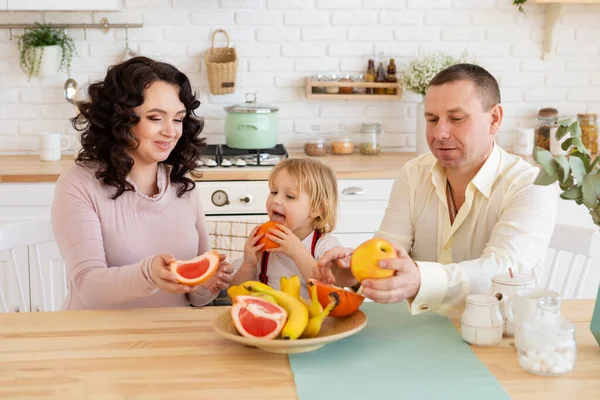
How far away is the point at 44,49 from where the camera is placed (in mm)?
4043

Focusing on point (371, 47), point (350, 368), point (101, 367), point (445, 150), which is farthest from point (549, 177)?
point (371, 47)

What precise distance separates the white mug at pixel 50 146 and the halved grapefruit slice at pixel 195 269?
2.32 m

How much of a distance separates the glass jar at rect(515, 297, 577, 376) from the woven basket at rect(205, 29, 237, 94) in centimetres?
278

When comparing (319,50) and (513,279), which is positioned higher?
(319,50)

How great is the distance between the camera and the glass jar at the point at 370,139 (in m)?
4.27

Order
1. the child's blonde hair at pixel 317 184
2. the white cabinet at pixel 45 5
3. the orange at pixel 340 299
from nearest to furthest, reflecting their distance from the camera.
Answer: the orange at pixel 340 299, the child's blonde hair at pixel 317 184, the white cabinet at pixel 45 5

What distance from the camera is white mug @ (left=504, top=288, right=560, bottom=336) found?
1716 millimetres

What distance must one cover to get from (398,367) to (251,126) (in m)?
2.46

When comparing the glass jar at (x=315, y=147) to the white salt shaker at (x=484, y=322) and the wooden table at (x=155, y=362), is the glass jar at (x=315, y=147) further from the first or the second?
the white salt shaker at (x=484, y=322)

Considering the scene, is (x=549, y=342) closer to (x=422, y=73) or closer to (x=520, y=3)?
(x=422, y=73)

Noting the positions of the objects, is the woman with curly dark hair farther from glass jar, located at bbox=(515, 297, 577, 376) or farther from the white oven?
the white oven

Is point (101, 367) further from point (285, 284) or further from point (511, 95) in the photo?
point (511, 95)

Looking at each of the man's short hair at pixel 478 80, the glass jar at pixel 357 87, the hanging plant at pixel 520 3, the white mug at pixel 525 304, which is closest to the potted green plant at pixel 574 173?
the white mug at pixel 525 304

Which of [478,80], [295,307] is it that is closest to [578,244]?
[478,80]
